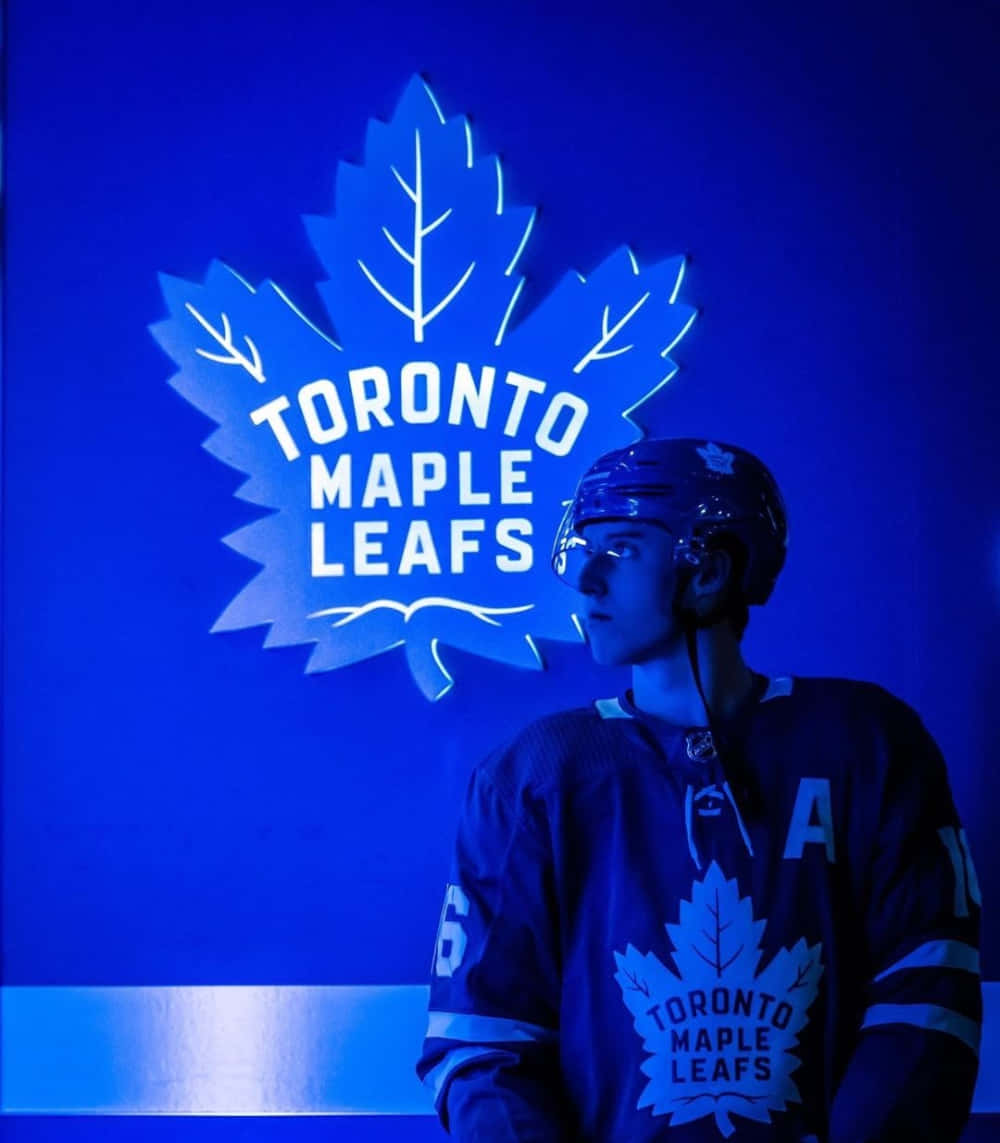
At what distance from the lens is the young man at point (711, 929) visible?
143cm

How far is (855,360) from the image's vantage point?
8.68ft

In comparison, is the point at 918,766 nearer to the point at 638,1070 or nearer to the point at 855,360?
the point at 638,1070

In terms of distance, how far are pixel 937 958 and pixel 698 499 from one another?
52cm

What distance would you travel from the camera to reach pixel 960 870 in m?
1.48

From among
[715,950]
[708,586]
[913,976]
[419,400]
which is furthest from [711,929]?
[419,400]

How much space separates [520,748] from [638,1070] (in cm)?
34

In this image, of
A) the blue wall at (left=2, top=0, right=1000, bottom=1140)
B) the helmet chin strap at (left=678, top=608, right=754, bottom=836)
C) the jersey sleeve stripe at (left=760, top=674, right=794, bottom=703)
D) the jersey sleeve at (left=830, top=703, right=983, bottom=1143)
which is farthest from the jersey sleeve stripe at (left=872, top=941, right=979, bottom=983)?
the blue wall at (left=2, top=0, right=1000, bottom=1140)

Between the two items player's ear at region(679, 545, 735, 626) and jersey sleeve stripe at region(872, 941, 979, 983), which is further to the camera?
player's ear at region(679, 545, 735, 626)

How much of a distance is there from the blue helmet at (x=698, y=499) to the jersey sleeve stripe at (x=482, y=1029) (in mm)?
502

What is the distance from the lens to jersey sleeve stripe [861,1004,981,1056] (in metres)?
1.42

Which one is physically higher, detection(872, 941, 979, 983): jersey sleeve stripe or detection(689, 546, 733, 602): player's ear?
detection(689, 546, 733, 602): player's ear

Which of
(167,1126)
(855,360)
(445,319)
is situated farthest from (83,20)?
(167,1126)

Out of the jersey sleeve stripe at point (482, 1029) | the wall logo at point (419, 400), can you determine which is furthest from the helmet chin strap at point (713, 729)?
the wall logo at point (419, 400)

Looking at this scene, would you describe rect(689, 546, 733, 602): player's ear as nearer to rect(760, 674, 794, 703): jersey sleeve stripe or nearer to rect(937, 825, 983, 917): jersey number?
rect(760, 674, 794, 703): jersey sleeve stripe
